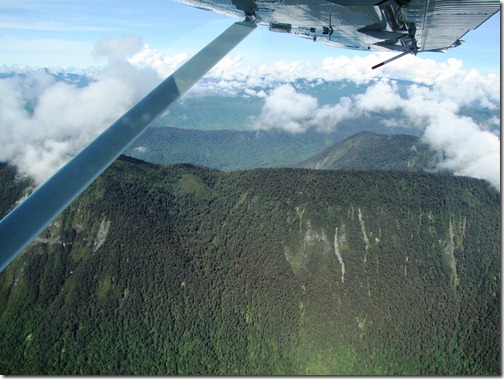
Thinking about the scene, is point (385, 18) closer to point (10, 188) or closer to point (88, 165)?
point (88, 165)

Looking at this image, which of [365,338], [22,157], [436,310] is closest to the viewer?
[365,338]

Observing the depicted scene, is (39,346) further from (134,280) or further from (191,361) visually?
(191,361)

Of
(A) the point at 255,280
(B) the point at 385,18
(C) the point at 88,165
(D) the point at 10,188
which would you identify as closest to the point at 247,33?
(B) the point at 385,18

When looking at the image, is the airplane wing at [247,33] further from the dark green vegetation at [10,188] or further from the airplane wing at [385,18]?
the dark green vegetation at [10,188]

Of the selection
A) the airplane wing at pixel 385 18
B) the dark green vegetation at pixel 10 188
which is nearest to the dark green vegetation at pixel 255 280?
the dark green vegetation at pixel 10 188

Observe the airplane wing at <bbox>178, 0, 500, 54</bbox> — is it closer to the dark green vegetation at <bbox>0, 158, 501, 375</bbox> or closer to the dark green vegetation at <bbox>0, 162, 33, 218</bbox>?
the dark green vegetation at <bbox>0, 158, 501, 375</bbox>

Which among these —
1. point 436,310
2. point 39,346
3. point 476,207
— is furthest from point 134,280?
point 476,207
